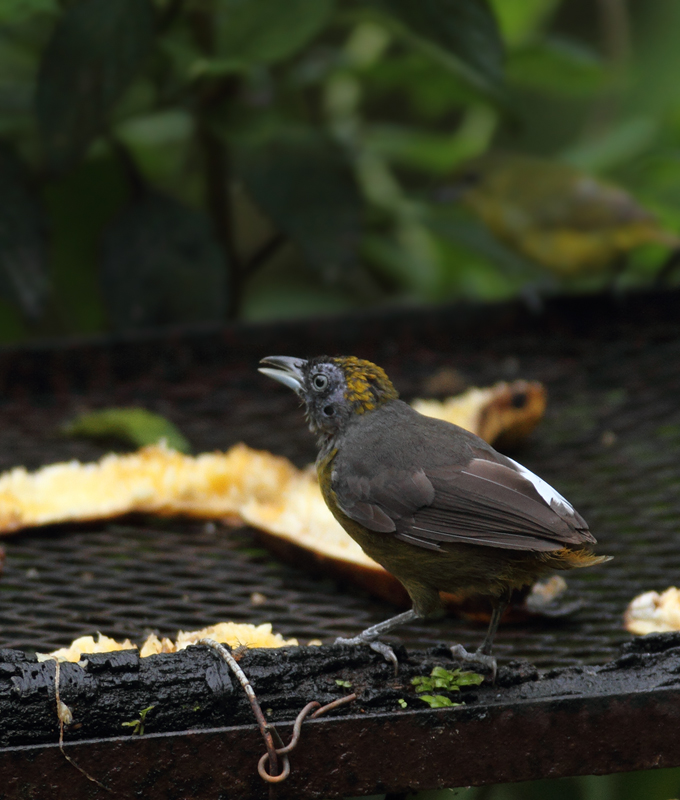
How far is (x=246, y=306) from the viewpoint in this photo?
4.54 metres

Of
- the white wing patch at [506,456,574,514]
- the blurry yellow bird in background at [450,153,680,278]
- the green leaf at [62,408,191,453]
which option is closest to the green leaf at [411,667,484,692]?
the white wing patch at [506,456,574,514]

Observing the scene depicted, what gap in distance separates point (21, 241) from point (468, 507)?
206cm

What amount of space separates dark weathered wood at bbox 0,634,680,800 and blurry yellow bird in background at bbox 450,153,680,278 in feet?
10.5

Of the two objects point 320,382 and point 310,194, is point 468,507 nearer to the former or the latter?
point 320,382

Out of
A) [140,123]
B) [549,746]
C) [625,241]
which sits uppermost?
[140,123]

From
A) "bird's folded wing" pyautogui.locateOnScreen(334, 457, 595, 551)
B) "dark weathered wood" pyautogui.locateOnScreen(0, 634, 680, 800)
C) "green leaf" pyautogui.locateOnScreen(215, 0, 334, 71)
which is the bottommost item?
"dark weathered wood" pyautogui.locateOnScreen(0, 634, 680, 800)

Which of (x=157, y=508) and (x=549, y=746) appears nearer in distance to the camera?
(x=549, y=746)

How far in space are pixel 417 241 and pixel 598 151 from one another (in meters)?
0.92

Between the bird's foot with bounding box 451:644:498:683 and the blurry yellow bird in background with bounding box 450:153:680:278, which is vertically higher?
the blurry yellow bird in background with bounding box 450:153:680:278

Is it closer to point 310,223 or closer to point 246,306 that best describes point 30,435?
point 310,223

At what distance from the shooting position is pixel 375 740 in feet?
4.11

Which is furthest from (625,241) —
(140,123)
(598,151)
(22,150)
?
(22,150)

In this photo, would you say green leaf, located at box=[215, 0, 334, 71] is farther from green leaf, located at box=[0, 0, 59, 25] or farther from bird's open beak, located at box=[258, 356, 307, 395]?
bird's open beak, located at box=[258, 356, 307, 395]

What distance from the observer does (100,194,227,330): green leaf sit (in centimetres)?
339
